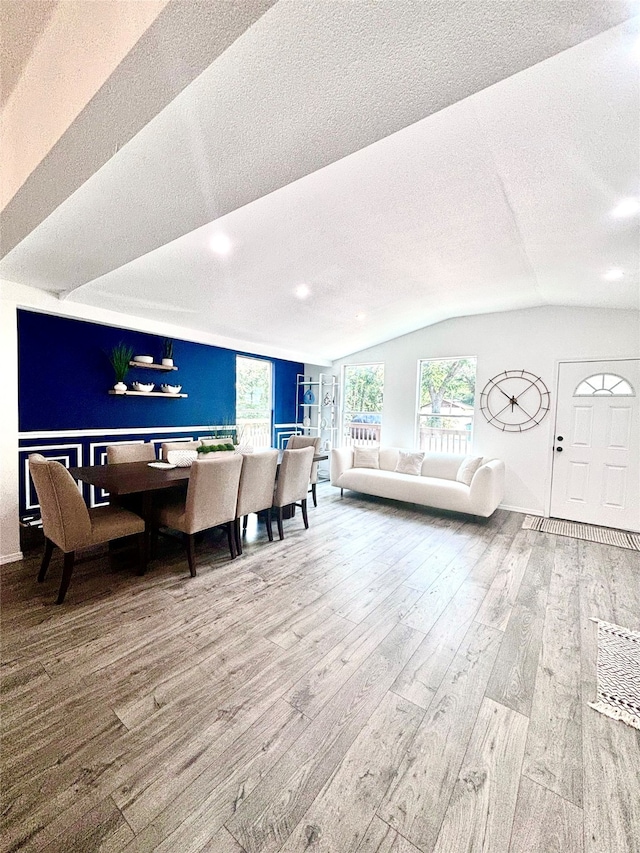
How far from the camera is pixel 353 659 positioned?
6.15ft

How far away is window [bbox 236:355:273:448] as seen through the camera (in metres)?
5.70

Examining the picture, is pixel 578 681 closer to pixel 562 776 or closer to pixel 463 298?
pixel 562 776

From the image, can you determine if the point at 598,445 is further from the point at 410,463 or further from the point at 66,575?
the point at 66,575

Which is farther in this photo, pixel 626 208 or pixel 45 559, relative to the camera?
pixel 45 559

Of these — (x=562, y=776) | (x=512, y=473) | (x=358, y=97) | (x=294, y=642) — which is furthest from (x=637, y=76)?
(x=512, y=473)

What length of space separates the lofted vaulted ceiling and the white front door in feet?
2.93

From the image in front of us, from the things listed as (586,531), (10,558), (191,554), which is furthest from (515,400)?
(10,558)

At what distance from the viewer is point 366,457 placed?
5496 mm

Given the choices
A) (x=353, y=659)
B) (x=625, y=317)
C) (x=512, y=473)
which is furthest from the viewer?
(x=512, y=473)

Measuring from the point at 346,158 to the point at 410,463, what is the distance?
3990mm

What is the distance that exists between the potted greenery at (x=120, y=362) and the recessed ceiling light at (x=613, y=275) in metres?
4.93

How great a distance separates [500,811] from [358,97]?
242cm

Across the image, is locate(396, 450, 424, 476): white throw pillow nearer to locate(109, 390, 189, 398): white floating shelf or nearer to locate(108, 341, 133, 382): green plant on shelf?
locate(109, 390, 189, 398): white floating shelf

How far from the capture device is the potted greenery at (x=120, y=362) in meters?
3.88
